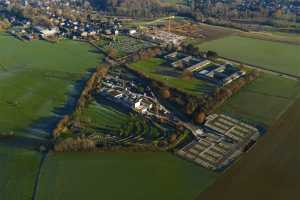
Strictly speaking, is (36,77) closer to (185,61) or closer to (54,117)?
(54,117)

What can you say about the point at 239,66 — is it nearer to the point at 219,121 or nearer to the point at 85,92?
the point at 219,121

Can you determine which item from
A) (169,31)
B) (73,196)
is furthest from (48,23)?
(73,196)

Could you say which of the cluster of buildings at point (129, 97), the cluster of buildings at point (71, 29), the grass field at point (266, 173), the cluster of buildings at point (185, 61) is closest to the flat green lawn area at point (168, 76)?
the cluster of buildings at point (185, 61)

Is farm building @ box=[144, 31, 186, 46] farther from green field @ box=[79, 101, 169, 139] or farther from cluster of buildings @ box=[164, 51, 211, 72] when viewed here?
green field @ box=[79, 101, 169, 139]

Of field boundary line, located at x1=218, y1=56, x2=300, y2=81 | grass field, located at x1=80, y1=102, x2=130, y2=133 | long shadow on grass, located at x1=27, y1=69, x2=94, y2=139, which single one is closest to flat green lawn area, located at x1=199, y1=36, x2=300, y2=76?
field boundary line, located at x1=218, y1=56, x2=300, y2=81

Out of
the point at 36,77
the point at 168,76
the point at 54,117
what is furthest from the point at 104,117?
the point at 36,77
